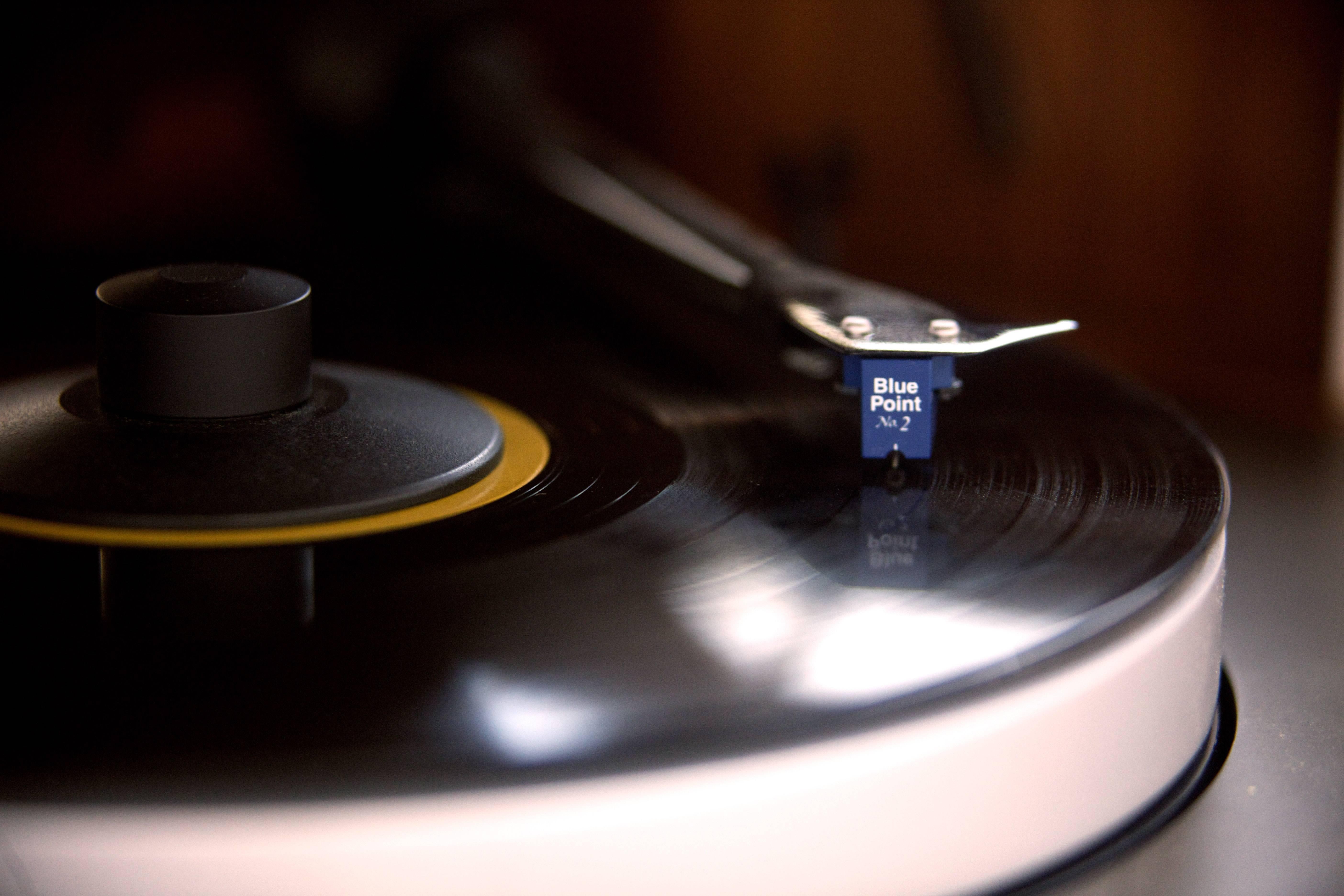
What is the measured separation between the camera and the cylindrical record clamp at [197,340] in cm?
58

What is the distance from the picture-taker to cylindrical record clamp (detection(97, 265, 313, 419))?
584 millimetres

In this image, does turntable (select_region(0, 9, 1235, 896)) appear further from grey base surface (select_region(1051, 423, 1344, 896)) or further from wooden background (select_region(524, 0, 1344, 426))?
wooden background (select_region(524, 0, 1344, 426))

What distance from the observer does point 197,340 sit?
586 mm

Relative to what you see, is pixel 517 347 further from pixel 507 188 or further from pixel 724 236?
pixel 507 188

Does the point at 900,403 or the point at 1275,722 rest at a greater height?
the point at 900,403

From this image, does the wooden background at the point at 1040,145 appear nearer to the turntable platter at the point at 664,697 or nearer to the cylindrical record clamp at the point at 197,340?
the turntable platter at the point at 664,697

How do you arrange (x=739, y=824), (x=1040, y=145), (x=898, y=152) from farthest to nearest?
(x=898, y=152) < (x=1040, y=145) < (x=739, y=824)

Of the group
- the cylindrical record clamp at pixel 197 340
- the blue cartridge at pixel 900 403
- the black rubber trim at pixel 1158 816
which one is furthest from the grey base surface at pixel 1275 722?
the cylindrical record clamp at pixel 197 340

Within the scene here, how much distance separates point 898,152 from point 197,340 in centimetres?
168

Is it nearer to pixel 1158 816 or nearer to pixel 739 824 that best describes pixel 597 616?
pixel 739 824

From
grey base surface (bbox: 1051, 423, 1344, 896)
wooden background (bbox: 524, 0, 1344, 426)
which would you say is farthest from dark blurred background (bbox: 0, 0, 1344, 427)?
grey base surface (bbox: 1051, 423, 1344, 896)

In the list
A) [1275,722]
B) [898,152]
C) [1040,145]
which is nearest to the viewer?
[1275,722]

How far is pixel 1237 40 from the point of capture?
1600 millimetres

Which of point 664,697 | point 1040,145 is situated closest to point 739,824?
point 664,697
